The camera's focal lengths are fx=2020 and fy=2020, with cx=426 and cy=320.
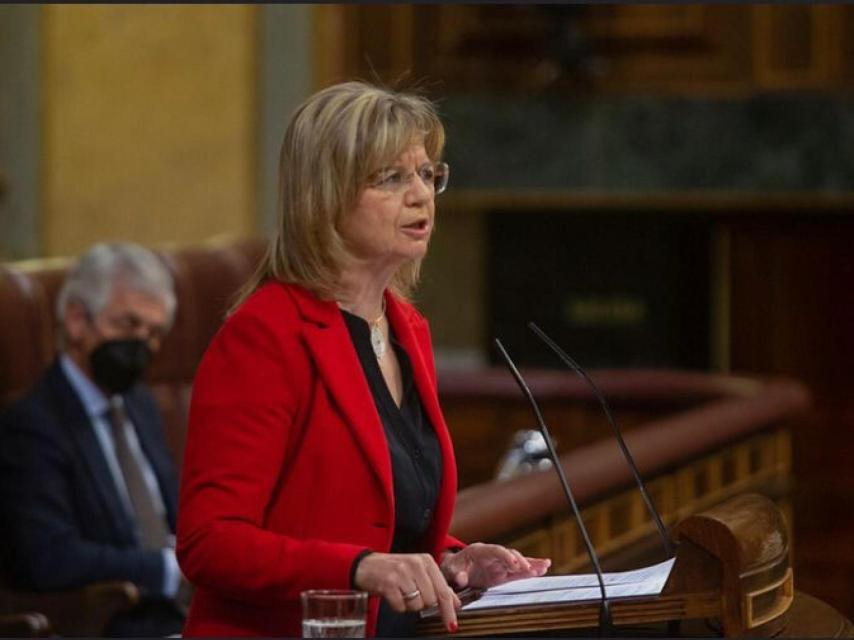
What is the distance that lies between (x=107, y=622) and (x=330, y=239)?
6.23 ft

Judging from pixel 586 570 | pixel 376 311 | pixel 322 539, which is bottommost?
pixel 586 570

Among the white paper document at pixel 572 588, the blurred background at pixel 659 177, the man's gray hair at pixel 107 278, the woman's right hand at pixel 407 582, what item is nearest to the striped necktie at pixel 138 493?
the man's gray hair at pixel 107 278

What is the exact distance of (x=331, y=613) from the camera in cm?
172

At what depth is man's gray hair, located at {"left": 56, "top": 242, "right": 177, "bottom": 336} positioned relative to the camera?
3873 millimetres

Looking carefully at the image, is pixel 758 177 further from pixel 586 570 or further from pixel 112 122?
pixel 586 570

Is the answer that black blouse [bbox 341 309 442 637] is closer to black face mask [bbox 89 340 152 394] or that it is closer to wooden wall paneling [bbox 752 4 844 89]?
black face mask [bbox 89 340 152 394]

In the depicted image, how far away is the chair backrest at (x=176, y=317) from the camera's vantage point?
13.1ft

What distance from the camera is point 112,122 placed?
23.0 ft

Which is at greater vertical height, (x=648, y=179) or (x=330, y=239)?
(x=330, y=239)

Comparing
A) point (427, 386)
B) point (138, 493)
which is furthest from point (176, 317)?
point (427, 386)

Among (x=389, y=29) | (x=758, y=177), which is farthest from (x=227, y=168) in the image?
(x=758, y=177)

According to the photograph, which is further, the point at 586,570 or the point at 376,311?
the point at 586,570

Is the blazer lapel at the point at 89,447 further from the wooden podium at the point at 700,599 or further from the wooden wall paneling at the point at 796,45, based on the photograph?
the wooden wall paneling at the point at 796,45

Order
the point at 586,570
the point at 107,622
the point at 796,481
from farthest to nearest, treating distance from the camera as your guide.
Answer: the point at 796,481
the point at 586,570
the point at 107,622
